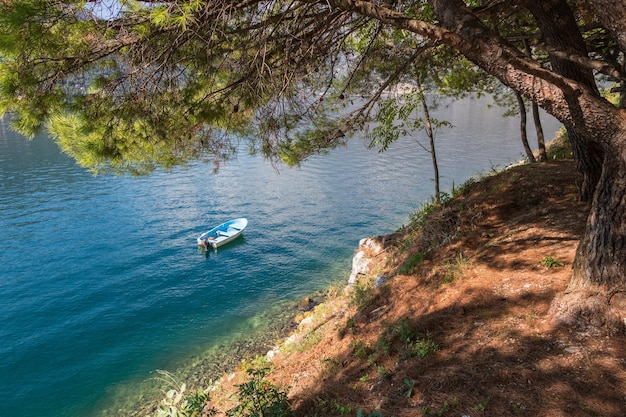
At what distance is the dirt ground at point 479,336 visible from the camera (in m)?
3.17

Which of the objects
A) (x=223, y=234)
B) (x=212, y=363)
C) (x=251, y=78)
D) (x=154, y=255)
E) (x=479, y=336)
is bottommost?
(x=212, y=363)

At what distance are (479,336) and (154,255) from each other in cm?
1807

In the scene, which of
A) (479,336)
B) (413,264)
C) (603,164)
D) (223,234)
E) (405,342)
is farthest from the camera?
(223,234)

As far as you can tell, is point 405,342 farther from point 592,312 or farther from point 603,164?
point 603,164

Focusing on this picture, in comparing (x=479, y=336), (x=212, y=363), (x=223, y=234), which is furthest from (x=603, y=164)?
(x=223, y=234)

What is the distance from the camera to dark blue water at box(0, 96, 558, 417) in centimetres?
1241

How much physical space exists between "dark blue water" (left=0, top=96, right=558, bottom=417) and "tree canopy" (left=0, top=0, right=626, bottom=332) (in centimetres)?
938

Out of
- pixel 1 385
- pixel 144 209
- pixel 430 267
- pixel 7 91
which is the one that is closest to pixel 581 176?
pixel 430 267

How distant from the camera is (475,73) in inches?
469

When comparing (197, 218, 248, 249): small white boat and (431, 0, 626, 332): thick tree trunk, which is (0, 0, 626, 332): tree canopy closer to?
(431, 0, 626, 332): thick tree trunk

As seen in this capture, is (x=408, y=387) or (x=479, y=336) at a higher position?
(x=479, y=336)

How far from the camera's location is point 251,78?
17.5 feet

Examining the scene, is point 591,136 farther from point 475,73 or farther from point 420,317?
point 475,73

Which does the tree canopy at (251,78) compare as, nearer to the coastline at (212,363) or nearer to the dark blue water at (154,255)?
the coastline at (212,363)
